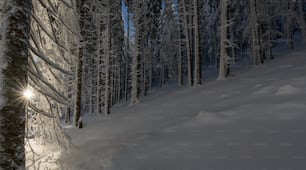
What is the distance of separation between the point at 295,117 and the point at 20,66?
680 cm

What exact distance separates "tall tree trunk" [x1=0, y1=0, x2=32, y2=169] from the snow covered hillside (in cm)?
387

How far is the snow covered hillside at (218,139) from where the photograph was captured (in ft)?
21.0

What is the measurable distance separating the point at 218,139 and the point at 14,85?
213 inches

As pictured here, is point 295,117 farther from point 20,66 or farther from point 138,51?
point 138,51

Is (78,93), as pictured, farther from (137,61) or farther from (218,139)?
(137,61)

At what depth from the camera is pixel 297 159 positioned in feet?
19.6

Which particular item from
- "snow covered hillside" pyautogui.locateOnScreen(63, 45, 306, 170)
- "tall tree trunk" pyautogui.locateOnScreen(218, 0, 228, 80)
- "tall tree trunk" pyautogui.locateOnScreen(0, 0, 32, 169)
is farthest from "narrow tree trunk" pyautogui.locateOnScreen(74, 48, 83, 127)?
"tall tree trunk" pyautogui.locateOnScreen(0, 0, 32, 169)

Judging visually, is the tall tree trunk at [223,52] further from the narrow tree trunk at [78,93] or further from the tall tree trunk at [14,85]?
the tall tree trunk at [14,85]

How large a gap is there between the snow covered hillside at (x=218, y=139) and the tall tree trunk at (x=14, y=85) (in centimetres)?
387

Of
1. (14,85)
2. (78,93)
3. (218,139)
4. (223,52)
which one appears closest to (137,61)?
(223,52)

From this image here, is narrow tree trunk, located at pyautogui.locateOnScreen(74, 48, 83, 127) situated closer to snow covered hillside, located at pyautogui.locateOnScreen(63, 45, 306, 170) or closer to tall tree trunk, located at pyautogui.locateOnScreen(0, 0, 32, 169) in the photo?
snow covered hillside, located at pyautogui.locateOnScreen(63, 45, 306, 170)

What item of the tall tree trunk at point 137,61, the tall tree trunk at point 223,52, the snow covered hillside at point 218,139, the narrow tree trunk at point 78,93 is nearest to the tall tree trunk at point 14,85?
the snow covered hillside at point 218,139

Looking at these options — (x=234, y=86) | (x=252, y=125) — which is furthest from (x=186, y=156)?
(x=234, y=86)

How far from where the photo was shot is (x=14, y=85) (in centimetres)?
318
